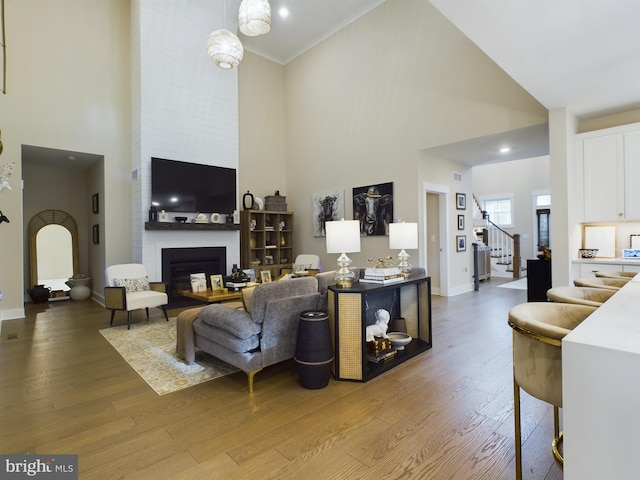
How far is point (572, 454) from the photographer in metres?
1.02

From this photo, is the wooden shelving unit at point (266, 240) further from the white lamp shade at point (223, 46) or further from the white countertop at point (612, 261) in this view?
the white countertop at point (612, 261)

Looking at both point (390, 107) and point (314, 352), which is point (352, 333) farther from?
point (390, 107)

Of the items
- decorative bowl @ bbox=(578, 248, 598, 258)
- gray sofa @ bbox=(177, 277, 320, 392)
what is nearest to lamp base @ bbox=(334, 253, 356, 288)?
gray sofa @ bbox=(177, 277, 320, 392)

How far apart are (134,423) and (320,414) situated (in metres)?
1.22

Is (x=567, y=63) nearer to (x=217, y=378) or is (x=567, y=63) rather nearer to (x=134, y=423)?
(x=217, y=378)

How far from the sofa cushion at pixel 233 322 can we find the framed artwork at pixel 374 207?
432 centimetres

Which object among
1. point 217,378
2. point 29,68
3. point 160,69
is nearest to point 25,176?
point 29,68

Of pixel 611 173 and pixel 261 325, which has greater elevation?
pixel 611 173

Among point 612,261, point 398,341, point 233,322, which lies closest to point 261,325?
point 233,322

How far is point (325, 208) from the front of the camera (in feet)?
25.5

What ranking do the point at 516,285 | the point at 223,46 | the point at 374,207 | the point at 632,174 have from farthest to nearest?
the point at 516,285 < the point at 374,207 < the point at 223,46 < the point at 632,174

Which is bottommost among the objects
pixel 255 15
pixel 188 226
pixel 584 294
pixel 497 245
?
pixel 584 294

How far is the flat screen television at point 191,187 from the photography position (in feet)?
19.7

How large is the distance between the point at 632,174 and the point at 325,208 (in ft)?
17.1
